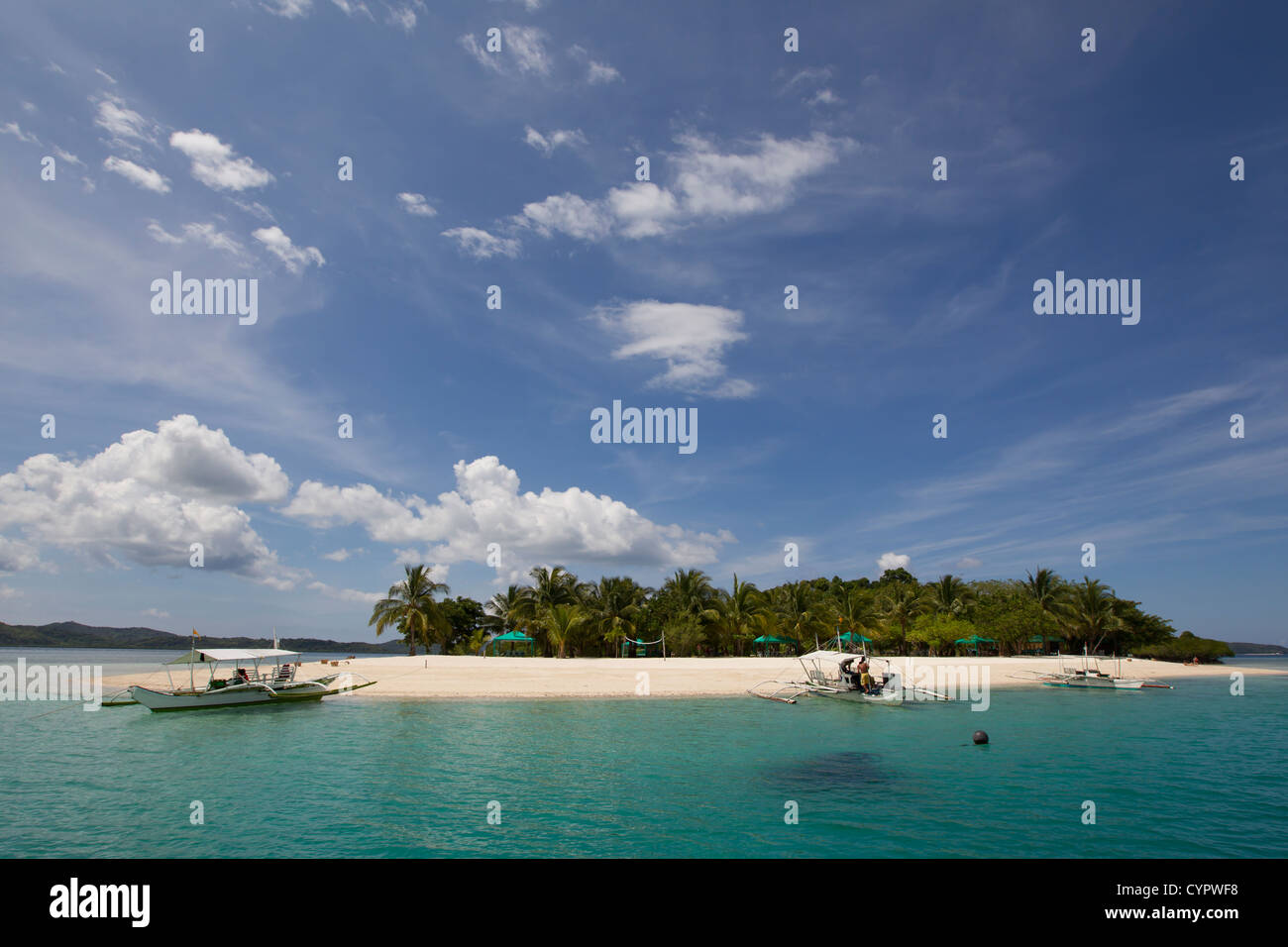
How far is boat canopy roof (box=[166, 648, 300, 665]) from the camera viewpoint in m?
31.3

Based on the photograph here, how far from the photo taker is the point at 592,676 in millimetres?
44906

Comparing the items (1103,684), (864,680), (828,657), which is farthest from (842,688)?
(1103,684)

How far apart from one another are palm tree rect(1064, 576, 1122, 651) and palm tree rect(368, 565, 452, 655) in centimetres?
6949

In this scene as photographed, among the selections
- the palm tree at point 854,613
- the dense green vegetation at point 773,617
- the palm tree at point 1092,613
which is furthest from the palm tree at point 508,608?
the palm tree at point 1092,613

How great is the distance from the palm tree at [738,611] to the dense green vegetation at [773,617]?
4.4 inches

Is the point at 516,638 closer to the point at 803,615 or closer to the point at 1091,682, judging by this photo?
the point at 803,615

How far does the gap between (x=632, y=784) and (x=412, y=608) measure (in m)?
52.9

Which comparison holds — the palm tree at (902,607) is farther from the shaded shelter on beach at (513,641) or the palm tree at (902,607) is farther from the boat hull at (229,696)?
the boat hull at (229,696)

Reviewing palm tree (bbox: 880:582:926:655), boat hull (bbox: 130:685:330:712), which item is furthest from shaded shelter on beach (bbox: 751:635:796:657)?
boat hull (bbox: 130:685:330:712)

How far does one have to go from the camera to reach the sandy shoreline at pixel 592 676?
125 ft
